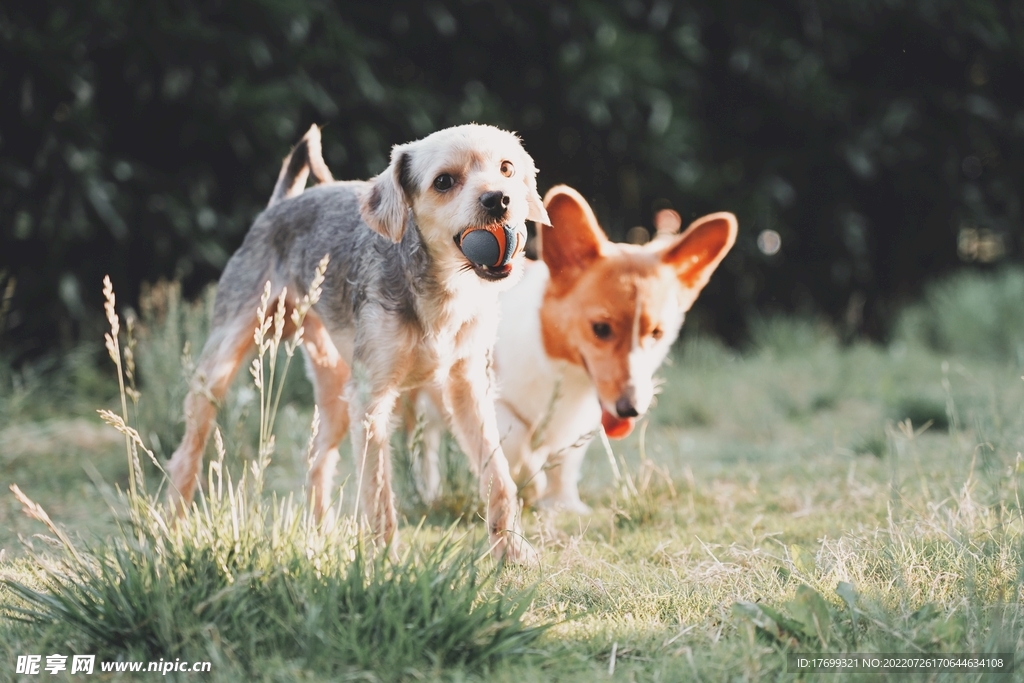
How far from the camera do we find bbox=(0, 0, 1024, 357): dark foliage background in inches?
260

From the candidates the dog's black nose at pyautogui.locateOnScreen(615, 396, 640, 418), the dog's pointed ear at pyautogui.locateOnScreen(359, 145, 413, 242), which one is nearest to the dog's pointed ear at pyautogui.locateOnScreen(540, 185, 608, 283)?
the dog's black nose at pyautogui.locateOnScreen(615, 396, 640, 418)

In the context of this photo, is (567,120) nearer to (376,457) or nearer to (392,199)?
(392,199)

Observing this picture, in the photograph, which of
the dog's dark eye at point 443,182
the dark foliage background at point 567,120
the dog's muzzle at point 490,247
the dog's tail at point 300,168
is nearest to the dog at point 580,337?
the dog's dark eye at point 443,182

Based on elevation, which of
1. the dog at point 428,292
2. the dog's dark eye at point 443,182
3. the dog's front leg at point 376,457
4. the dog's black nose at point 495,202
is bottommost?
the dog's front leg at point 376,457

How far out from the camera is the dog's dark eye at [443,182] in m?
3.37

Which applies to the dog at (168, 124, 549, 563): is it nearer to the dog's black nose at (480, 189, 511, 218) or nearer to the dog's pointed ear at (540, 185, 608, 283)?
the dog's black nose at (480, 189, 511, 218)

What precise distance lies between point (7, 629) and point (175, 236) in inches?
189

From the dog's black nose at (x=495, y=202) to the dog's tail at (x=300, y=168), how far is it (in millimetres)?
1641

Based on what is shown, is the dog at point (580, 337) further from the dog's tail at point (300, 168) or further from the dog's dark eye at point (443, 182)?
the dog's tail at point (300, 168)

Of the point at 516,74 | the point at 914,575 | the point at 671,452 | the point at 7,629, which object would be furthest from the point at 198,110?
the point at 914,575

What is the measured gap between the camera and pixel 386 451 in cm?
343

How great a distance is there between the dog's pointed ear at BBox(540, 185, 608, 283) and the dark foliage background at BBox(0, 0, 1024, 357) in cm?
291

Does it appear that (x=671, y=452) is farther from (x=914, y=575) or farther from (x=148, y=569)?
(x=148, y=569)

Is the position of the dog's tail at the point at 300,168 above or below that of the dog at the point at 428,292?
above
